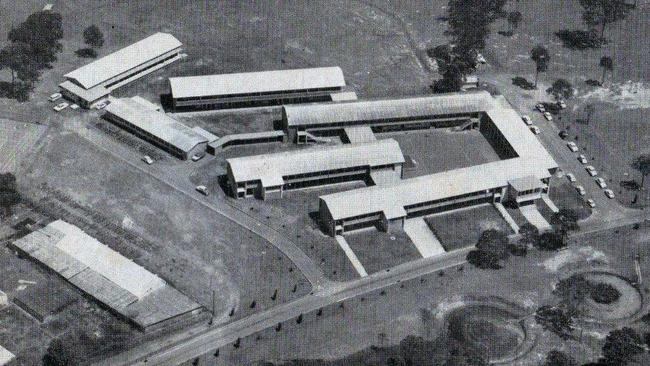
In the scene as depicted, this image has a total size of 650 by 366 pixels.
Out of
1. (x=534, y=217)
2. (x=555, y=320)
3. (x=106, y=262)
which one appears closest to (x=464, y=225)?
(x=534, y=217)

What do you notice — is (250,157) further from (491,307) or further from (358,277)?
(491,307)

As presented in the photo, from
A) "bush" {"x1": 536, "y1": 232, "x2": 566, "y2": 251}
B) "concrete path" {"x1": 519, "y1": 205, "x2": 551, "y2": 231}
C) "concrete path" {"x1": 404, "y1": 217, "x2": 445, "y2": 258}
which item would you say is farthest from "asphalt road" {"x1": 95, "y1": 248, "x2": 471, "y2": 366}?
"concrete path" {"x1": 519, "y1": 205, "x2": 551, "y2": 231}

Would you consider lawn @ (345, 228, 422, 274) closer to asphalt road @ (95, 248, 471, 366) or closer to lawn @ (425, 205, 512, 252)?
asphalt road @ (95, 248, 471, 366)

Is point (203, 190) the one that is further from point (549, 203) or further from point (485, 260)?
point (549, 203)

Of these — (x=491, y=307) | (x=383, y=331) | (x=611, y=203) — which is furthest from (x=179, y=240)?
(x=611, y=203)

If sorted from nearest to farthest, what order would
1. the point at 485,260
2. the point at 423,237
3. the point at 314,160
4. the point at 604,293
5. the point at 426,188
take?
the point at 604,293 < the point at 485,260 < the point at 423,237 < the point at 426,188 < the point at 314,160
